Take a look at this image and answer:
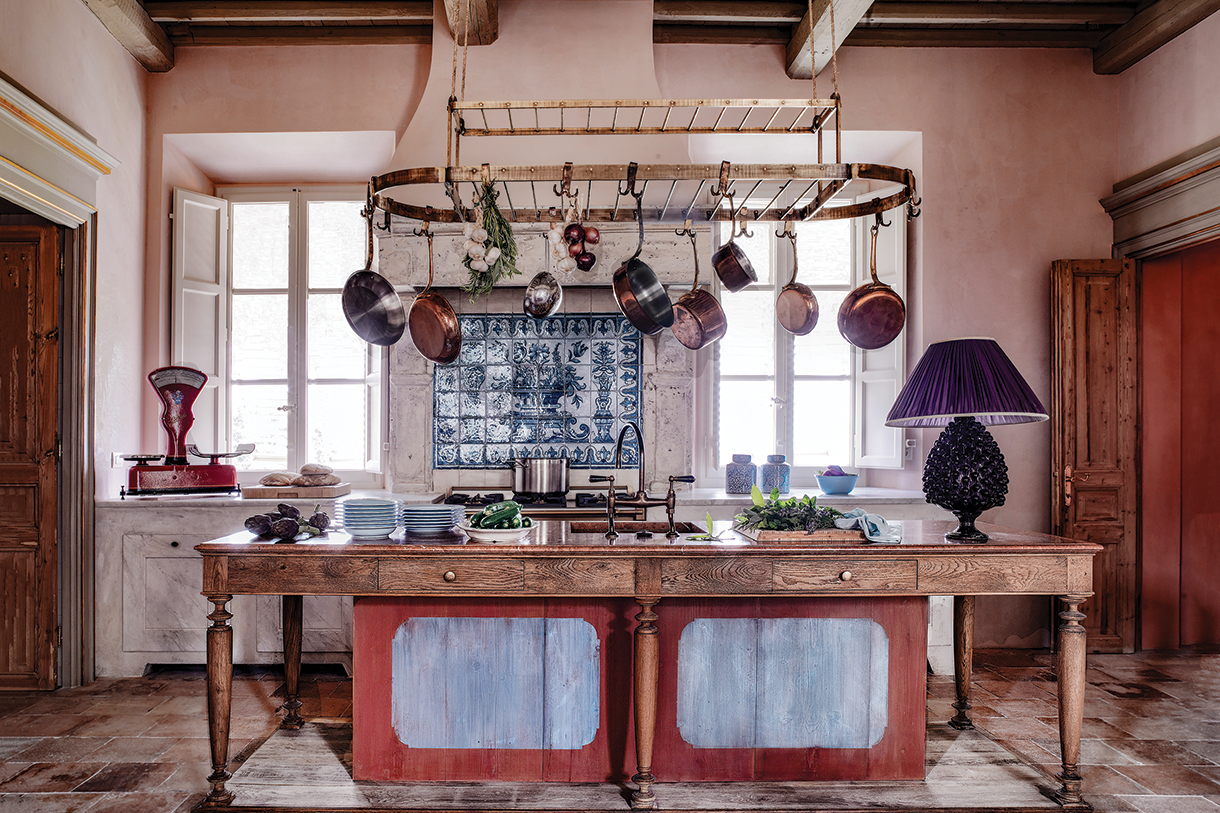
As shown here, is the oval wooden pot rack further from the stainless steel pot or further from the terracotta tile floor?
the terracotta tile floor

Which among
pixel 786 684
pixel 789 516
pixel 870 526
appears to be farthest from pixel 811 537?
pixel 786 684

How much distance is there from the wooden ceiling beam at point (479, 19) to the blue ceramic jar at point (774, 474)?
3.19 meters

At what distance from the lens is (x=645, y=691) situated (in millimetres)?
2686

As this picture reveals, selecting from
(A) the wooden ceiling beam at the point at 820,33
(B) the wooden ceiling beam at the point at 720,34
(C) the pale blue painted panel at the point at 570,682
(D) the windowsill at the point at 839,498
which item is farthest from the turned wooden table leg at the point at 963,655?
(B) the wooden ceiling beam at the point at 720,34

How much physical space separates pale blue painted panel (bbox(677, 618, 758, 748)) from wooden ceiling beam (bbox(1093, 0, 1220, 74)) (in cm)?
424

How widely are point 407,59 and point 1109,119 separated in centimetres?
465

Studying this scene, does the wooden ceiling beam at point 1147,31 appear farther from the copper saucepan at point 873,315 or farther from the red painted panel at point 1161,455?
the copper saucepan at point 873,315

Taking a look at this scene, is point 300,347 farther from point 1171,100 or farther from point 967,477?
point 1171,100

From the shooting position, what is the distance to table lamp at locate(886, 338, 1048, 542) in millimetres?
2842

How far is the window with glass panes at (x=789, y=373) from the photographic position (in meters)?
5.40

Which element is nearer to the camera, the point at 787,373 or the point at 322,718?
the point at 322,718

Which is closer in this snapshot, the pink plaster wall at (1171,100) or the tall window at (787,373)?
the pink plaster wall at (1171,100)

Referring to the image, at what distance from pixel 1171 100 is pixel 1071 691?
12.2 ft

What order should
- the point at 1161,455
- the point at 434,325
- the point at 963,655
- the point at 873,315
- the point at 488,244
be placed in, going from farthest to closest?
the point at 1161,455, the point at 963,655, the point at 434,325, the point at 873,315, the point at 488,244
